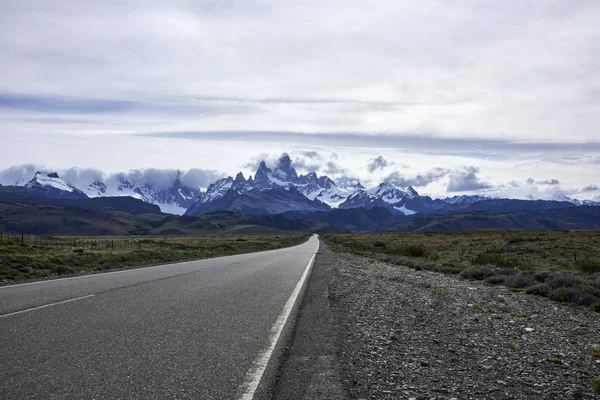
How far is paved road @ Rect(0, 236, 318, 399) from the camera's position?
605 centimetres

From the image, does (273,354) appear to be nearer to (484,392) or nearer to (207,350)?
(207,350)

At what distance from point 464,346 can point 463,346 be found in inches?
0.9

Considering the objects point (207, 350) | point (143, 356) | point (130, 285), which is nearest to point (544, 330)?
point (207, 350)

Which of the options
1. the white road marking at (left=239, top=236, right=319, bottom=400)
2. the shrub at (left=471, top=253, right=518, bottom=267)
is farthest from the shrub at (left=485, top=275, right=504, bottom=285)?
the white road marking at (left=239, top=236, right=319, bottom=400)

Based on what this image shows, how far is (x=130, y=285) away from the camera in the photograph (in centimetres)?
1589

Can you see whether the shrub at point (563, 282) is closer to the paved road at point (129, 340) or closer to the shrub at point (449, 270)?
the shrub at point (449, 270)

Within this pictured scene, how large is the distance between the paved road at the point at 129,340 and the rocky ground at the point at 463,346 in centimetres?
185

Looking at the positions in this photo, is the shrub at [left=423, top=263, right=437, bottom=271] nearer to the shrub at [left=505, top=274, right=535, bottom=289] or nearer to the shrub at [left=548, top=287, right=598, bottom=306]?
the shrub at [left=505, top=274, right=535, bottom=289]

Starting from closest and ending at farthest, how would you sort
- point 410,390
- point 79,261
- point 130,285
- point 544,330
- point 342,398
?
point 342,398, point 410,390, point 544,330, point 130,285, point 79,261

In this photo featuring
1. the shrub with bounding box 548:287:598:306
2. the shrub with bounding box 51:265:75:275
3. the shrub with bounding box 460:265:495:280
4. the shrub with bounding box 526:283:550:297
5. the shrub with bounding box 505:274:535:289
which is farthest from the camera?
the shrub with bounding box 51:265:75:275

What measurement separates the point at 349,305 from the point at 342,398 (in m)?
7.96

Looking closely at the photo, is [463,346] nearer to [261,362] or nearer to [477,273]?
[261,362]

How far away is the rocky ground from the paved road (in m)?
1.85

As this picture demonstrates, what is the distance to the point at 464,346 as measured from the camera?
9.41m
